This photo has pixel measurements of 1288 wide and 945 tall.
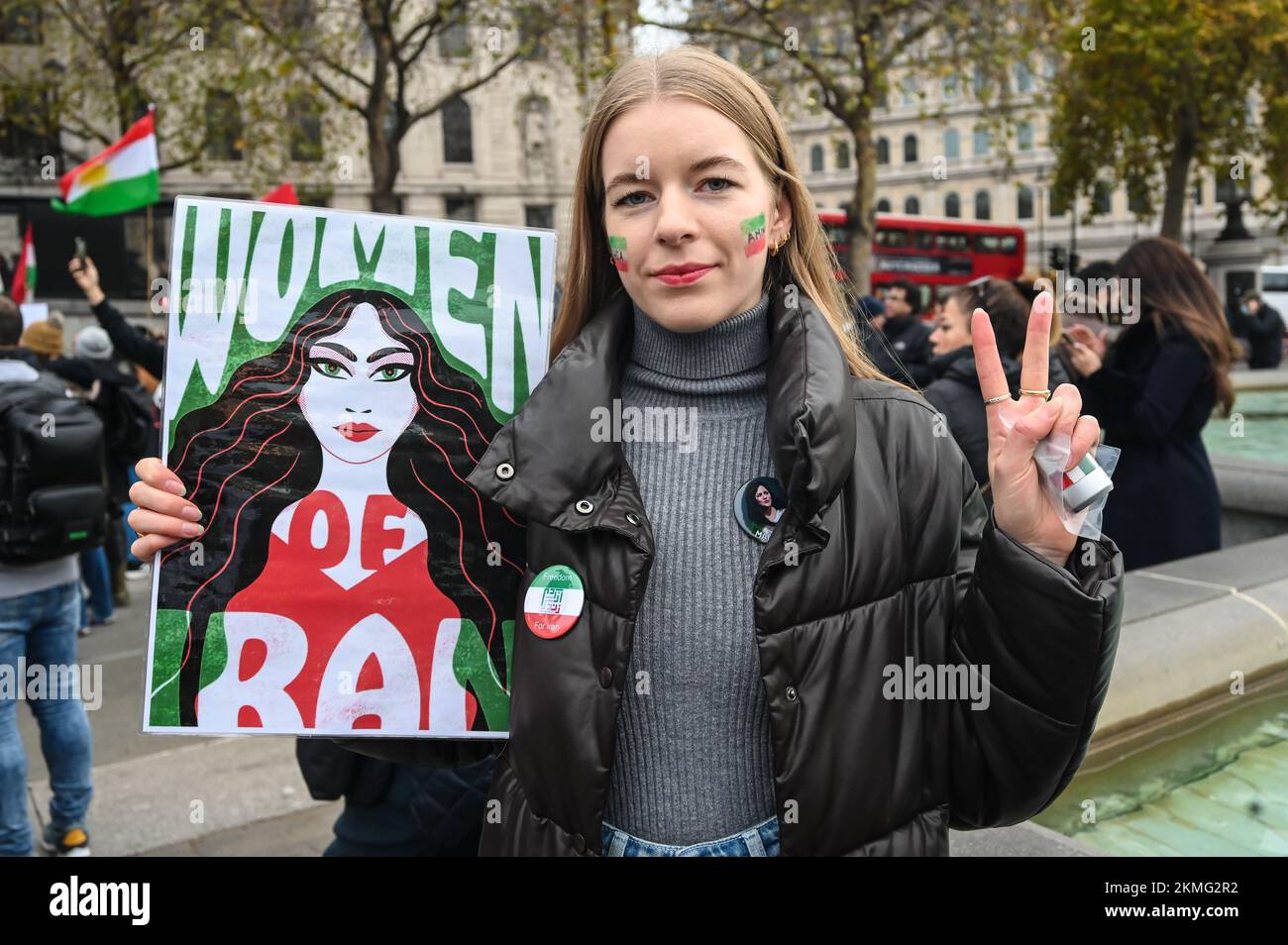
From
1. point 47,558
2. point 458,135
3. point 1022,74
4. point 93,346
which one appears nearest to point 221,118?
point 93,346

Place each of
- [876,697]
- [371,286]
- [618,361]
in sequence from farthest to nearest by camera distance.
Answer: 1. [371,286]
2. [618,361]
3. [876,697]

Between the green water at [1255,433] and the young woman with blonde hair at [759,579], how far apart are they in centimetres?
913

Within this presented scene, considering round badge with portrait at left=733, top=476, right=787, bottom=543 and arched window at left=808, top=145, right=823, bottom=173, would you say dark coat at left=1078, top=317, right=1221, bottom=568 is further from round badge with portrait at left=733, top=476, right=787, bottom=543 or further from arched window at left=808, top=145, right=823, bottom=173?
arched window at left=808, top=145, right=823, bottom=173

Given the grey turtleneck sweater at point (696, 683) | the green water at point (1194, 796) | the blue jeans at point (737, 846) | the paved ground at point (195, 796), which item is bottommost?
the paved ground at point (195, 796)

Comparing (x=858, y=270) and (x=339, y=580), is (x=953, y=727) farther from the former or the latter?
(x=858, y=270)

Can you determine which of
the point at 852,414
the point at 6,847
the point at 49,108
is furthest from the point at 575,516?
the point at 49,108

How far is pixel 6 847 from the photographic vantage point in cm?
387

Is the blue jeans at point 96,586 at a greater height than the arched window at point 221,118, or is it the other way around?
the arched window at point 221,118

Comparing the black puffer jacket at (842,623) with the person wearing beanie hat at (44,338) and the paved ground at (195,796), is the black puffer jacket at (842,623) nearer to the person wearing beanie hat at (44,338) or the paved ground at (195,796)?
the paved ground at (195,796)

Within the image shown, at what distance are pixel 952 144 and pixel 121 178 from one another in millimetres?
65171

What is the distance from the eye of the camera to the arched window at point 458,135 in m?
40.0

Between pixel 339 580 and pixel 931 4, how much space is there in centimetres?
1762

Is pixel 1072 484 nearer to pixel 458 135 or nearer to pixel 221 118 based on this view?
pixel 221 118

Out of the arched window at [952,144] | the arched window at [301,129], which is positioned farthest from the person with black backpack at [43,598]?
the arched window at [952,144]
